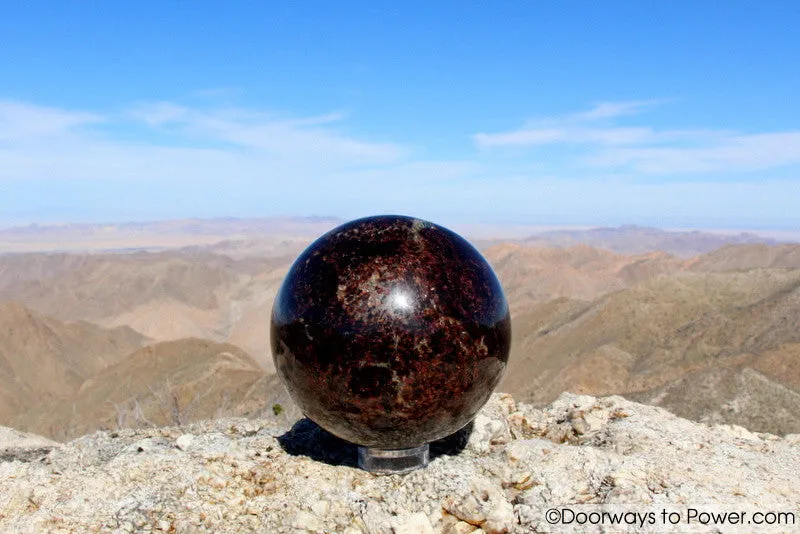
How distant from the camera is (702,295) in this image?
39.3m

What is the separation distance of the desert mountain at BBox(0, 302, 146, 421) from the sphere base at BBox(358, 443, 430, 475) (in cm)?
3868

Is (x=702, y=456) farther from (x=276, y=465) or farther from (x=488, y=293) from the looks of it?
(x=276, y=465)

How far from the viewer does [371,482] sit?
6828mm

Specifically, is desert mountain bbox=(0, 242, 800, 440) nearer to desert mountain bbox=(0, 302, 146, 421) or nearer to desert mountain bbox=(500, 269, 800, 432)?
desert mountain bbox=(500, 269, 800, 432)

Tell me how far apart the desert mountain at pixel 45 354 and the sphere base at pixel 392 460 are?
127 feet

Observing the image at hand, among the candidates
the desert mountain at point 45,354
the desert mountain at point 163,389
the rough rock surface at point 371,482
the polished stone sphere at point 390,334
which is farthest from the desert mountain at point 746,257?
the polished stone sphere at point 390,334

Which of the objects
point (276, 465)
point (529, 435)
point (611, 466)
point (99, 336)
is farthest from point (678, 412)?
point (99, 336)

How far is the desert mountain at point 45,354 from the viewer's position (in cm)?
4298

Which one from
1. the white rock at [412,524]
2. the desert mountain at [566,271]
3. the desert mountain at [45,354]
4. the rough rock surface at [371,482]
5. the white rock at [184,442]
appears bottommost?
the desert mountain at [45,354]

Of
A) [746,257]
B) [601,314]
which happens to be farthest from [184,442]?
[746,257]

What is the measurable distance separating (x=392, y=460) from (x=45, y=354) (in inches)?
1886

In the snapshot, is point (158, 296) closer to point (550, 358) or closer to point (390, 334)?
point (550, 358)

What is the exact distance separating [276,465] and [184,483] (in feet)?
3.16

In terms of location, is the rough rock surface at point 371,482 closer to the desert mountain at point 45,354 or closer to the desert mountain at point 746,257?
the desert mountain at point 45,354
